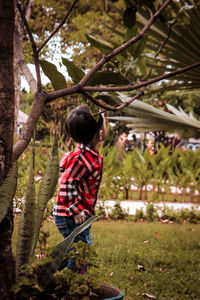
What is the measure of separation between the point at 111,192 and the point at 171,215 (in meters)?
1.22

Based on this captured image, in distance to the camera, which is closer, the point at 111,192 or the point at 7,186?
the point at 7,186

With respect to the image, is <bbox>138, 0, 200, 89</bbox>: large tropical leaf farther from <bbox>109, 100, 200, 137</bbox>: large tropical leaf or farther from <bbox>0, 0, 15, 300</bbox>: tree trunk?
<bbox>0, 0, 15, 300</bbox>: tree trunk

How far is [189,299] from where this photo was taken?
2303mm

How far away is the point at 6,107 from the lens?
3.53 ft

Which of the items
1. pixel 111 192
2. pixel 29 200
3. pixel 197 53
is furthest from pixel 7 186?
pixel 111 192

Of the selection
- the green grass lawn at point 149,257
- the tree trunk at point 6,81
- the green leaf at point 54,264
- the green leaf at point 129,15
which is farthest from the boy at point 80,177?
the green leaf at point 129,15

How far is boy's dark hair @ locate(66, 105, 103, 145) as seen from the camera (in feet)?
7.12

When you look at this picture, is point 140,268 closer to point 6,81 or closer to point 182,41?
point 182,41

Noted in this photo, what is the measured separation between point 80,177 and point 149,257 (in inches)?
54.9

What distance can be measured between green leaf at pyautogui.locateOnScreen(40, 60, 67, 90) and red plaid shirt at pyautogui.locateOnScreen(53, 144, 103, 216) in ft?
3.07

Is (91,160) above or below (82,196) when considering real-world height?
above

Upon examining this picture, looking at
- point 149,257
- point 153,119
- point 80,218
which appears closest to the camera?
point 80,218

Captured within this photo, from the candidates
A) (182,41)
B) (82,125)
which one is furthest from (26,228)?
(182,41)

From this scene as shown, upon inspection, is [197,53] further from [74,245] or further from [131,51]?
[74,245]
